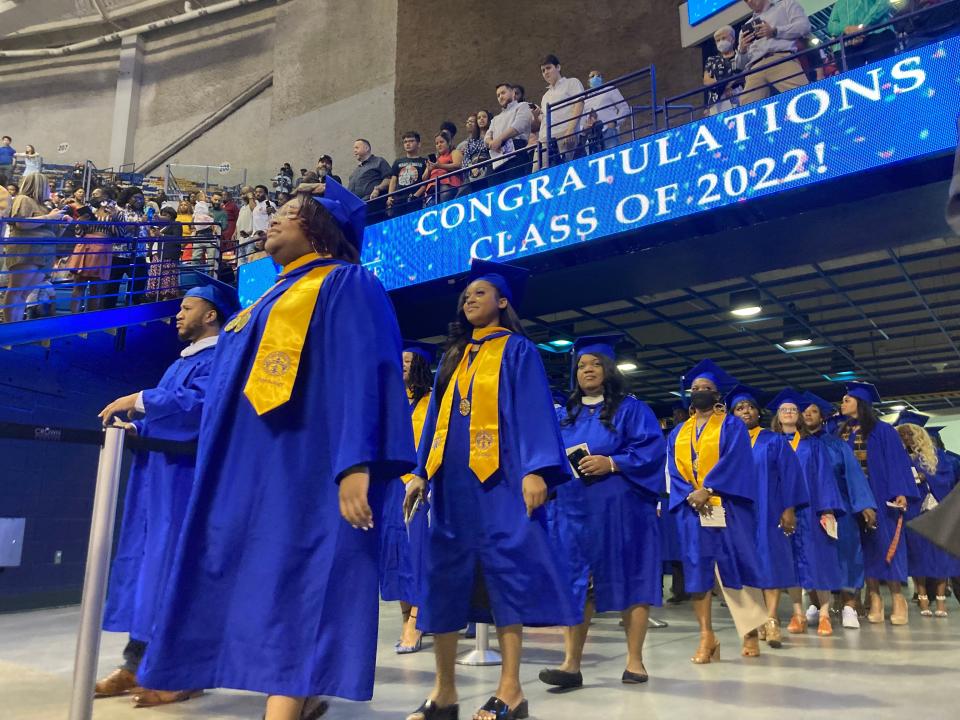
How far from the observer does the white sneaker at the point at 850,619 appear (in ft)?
23.2

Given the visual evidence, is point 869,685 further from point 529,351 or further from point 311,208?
point 311,208

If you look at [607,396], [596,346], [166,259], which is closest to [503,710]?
[607,396]

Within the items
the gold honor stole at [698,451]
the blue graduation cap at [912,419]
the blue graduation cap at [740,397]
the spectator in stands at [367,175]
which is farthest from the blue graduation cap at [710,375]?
the spectator in stands at [367,175]

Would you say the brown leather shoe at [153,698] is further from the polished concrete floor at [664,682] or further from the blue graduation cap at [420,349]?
the blue graduation cap at [420,349]

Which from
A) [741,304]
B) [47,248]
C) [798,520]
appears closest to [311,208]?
[798,520]

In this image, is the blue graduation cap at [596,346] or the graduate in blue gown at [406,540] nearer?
the blue graduation cap at [596,346]

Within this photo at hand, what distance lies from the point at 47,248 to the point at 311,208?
8606 millimetres

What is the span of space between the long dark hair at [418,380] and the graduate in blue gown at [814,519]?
3422 millimetres

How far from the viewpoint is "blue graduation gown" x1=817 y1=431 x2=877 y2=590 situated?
24.9 ft

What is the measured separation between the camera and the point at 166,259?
37.4ft

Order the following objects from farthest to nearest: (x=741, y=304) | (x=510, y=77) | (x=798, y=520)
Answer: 1. (x=510, y=77)
2. (x=741, y=304)
3. (x=798, y=520)

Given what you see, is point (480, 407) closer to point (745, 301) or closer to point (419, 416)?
point (419, 416)

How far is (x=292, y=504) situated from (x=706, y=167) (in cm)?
695

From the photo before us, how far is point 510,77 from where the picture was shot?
19.7m
